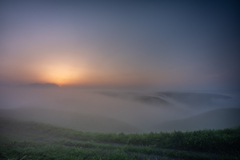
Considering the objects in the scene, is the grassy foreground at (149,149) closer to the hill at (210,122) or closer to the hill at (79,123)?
the hill at (79,123)

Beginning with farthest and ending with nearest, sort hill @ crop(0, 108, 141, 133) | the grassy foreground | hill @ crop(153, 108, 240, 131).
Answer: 1. hill @ crop(153, 108, 240, 131)
2. hill @ crop(0, 108, 141, 133)
3. the grassy foreground

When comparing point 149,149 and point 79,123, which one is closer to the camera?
point 149,149

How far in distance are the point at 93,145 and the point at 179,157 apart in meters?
5.80

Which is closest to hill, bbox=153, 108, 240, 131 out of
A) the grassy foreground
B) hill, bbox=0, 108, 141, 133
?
hill, bbox=0, 108, 141, 133

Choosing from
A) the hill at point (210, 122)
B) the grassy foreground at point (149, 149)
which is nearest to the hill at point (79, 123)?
the hill at point (210, 122)

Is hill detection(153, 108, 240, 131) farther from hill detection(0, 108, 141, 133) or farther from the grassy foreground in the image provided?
the grassy foreground

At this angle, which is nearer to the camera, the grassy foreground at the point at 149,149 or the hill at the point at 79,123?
the grassy foreground at the point at 149,149

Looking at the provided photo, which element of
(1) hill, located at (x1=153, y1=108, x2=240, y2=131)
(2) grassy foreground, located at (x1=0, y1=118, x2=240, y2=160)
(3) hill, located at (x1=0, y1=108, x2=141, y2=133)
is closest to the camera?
(2) grassy foreground, located at (x1=0, y1=118, x2=240, y2=160)

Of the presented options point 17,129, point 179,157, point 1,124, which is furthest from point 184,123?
point 1,124

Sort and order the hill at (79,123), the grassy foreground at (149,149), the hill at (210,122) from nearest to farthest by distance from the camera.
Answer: the grassy foreground at (149,149), the hill at (79,123), the hill at (210,122)

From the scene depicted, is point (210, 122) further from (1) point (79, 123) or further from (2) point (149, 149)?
(1) point (79, 123)

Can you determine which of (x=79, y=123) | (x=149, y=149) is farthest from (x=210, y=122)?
(x=79, y=123)

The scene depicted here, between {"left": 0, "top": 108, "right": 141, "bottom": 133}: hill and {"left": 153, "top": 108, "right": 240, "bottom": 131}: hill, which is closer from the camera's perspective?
{"left": 0, "top": 108, "right": 141, "bottom": 133}: hill

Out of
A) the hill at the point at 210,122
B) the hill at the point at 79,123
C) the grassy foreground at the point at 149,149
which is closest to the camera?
the grassy foreground at the point at 149,149
